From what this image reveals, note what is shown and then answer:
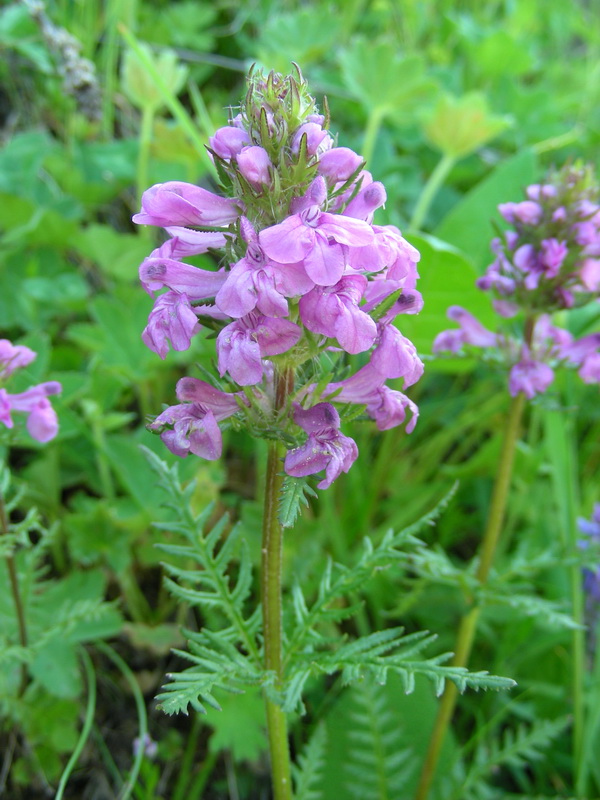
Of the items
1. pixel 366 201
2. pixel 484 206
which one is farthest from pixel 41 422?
pixel 484 206

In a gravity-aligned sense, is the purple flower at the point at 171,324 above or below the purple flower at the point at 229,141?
below

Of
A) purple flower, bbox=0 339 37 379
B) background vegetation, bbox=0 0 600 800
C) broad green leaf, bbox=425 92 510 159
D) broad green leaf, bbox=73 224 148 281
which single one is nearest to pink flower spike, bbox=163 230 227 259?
purple flower, bbox=0 339 37 379

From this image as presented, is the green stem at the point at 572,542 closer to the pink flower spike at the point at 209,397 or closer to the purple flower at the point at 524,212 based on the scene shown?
the purple flower at the point at 524,212

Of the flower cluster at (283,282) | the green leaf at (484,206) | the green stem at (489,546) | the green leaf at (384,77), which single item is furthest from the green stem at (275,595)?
the green leaf at (384,77)

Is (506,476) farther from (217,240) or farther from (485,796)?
(217,240)

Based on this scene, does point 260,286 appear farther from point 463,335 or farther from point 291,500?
point 463,335

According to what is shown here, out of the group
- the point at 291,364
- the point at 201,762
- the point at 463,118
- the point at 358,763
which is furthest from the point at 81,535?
the point at 463,118

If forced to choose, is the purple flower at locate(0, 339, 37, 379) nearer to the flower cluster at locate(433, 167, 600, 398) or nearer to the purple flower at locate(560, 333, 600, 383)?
the flower cluster at locate(433, 167, 600, 398)

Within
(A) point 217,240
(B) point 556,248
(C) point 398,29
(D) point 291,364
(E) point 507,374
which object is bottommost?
(D) point 291,364
